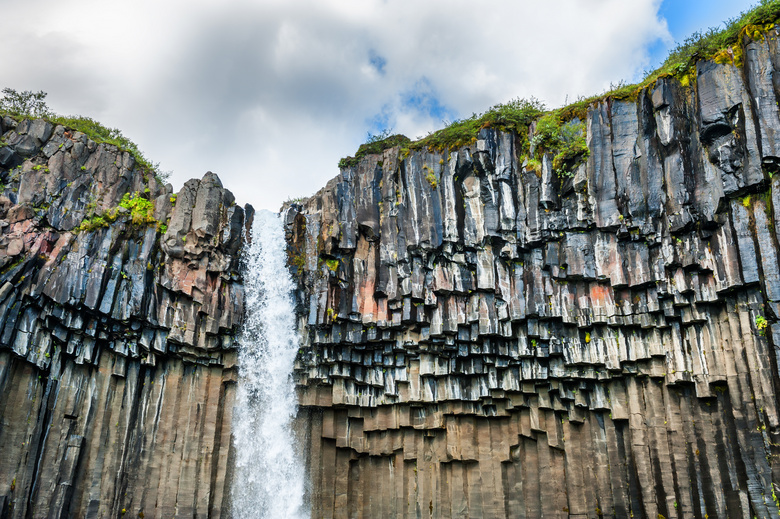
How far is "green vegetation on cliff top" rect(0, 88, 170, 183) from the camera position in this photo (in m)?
18.6

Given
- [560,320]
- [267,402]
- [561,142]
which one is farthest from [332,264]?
[561,142]

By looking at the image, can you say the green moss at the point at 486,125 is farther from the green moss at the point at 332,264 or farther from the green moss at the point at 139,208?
the green moss at the point at 139,208

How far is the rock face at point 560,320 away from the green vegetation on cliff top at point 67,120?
6264 millimetres

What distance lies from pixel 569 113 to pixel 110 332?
603 inches

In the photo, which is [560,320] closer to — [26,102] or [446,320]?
[446,320]

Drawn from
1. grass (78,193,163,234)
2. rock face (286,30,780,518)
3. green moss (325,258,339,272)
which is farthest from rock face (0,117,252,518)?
green moss (325,258,339,272)

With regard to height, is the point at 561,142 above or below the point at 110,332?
above

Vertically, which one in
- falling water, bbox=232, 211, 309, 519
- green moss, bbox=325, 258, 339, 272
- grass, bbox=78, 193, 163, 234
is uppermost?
grass, bbox=78, 193, 163, 234

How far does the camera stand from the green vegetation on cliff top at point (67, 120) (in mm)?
18578

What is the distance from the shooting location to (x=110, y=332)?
16.5 metres

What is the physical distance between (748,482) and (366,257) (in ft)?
38.0

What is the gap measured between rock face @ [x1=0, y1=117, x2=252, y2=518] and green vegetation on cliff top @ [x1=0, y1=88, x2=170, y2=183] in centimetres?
48

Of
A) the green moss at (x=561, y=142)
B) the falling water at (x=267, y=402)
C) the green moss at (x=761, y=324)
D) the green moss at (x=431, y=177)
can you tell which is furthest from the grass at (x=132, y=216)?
the green moss at (x=761, y=324)

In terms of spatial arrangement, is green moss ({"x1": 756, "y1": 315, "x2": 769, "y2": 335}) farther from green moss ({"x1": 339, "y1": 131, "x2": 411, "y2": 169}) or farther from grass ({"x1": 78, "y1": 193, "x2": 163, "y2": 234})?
grass ({"x1": 78, "y1": 193, "x2": 163, "y2": 234})
